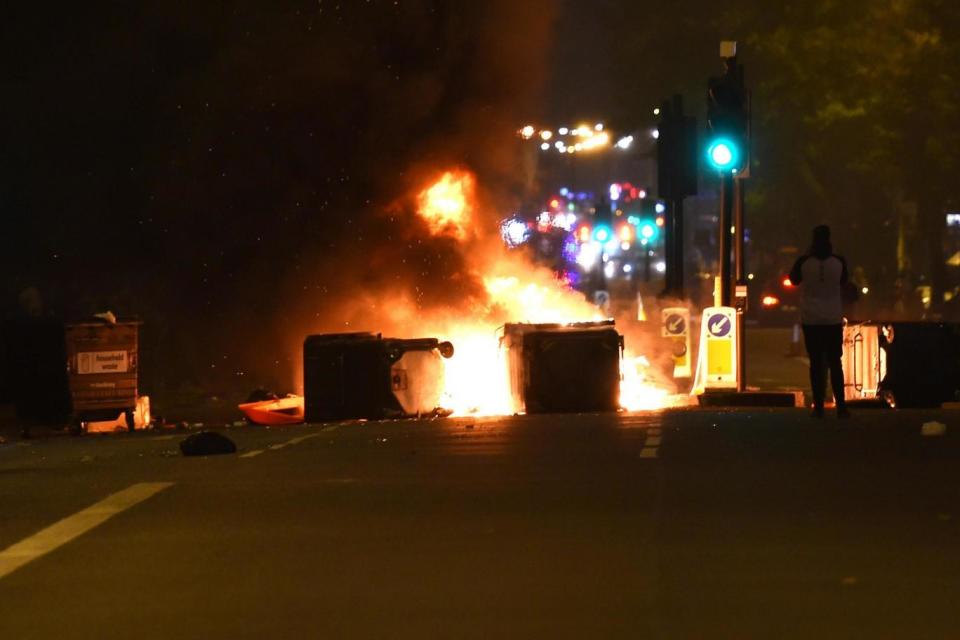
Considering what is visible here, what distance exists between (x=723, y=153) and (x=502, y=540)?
11824 mm

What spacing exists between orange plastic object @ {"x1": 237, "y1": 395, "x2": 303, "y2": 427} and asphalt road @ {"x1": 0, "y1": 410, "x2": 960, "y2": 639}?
7565 millimetres

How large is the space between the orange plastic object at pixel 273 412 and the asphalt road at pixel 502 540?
7.57m

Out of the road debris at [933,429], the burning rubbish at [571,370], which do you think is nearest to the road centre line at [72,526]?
the road debris at [933,429]

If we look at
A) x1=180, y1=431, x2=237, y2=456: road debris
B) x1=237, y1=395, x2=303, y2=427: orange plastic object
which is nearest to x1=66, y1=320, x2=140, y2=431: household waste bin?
x1=237, y1=395, x2=303, y2=427: orange plastic object

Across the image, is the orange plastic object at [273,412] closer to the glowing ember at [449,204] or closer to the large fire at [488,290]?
the large fire at [488,290]

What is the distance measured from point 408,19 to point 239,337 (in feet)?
19.6

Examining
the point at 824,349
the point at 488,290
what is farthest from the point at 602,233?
the point at 824,349

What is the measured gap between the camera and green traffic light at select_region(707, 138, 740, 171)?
65.3 ft

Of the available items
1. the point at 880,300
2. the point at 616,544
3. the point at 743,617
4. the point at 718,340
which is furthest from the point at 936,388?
the point at 880,300

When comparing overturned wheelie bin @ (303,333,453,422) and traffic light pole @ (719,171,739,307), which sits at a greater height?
traffic light pole @ (719,171,739,307)

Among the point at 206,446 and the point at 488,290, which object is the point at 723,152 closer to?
the point at 206,446

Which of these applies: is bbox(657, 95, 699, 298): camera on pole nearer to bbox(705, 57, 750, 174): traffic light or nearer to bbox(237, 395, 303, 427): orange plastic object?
bbox(705, 57, 750, 174): traffic light

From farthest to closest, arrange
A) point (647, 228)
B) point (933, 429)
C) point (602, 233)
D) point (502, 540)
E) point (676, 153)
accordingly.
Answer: point (602, 233), point (647, 228), point (676, 153), point (933, 429), point (502, 540)

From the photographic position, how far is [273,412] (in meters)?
21.1
